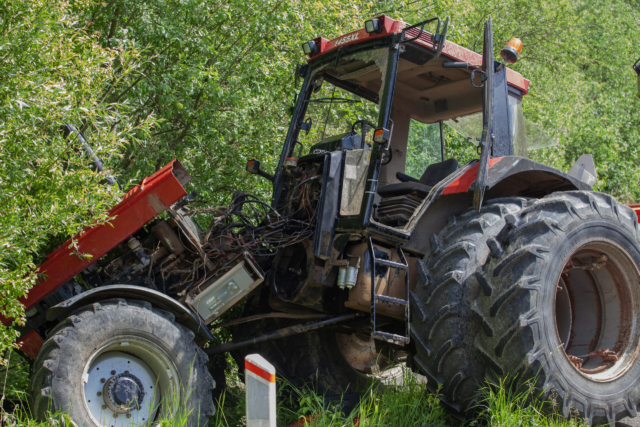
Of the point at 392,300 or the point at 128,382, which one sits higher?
the point at 392,300

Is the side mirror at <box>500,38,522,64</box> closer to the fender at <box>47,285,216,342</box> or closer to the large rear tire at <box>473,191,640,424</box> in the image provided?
the large rear tire at <box>473,191,640,424</box>

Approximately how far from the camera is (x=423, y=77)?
4.82 m

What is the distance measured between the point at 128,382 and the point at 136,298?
1.74 ft

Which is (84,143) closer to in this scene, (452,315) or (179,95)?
(452,315)

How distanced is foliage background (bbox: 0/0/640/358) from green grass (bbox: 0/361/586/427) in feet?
3.24

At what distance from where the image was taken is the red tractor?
3.59m

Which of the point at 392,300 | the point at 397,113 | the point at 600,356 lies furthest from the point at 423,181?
the point at 600,356

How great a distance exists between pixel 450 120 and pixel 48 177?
343 cm

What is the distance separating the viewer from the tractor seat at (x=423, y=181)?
446cm

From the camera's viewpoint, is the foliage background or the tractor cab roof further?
the tractor cab roof

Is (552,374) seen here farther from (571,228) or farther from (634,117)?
(634,117)

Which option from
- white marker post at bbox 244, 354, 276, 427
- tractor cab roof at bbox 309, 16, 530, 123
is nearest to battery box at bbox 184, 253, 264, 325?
white marker post at bbox 244, 354, 276, 427

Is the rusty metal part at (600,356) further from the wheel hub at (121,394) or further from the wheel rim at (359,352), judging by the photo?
the wheel hub at (121,394)

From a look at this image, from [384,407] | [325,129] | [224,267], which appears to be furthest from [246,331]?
[325,129]
